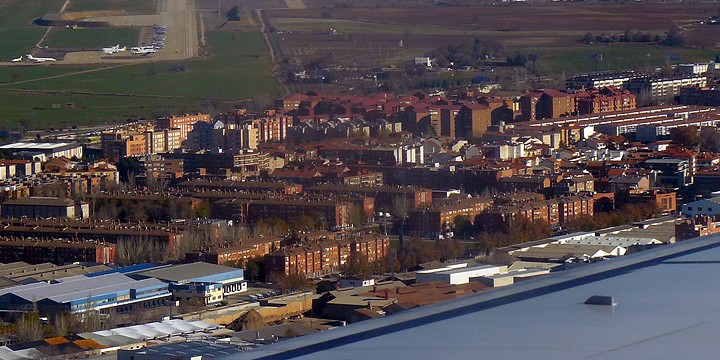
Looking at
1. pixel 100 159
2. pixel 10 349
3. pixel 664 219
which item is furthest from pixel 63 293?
pixel 100 159

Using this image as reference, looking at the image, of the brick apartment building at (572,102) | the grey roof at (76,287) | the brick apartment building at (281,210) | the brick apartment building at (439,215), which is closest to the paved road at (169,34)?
the brick apartment building at (572,102)

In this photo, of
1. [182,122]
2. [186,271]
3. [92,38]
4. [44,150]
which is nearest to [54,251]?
[186,271]

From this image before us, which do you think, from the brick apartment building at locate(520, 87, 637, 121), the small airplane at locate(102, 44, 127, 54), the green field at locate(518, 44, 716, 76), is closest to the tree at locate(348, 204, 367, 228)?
the brick apartment building at locate(520, 87, 637, 121)

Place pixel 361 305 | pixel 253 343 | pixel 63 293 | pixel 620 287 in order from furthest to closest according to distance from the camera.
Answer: pixel 63 293 → pixel 361 305 → pixel 253 343 → pixel 620 287

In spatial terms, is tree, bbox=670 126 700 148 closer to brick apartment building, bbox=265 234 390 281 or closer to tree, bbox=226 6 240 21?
brick apartment building, bbox=265 234 390 281

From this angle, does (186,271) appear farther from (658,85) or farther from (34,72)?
(34,72)

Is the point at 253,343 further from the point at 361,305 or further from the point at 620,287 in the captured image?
the point at 620,287
